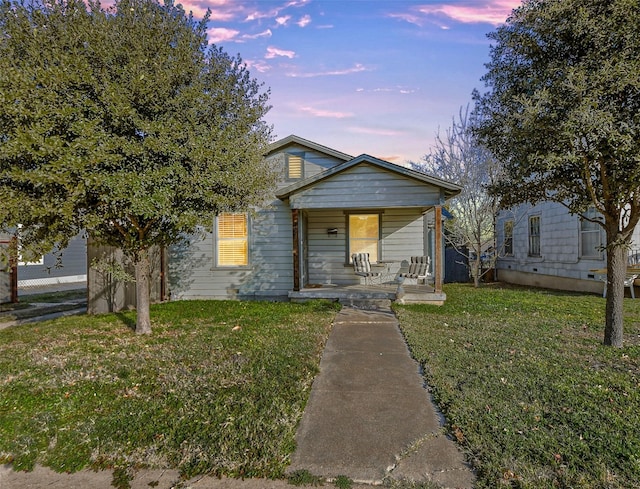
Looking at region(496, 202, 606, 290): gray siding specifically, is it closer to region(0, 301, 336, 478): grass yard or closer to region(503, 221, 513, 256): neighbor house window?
region(503, 221, 513, 256): neighbor house window

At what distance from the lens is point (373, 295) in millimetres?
8984

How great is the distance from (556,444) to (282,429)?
80.1 inches

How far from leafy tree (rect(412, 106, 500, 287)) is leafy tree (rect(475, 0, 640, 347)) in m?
7.83

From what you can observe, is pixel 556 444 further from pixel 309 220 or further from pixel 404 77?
pixel 404 77

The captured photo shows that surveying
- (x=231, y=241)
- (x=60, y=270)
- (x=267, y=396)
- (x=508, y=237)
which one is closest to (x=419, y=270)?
(x=231, y=241)

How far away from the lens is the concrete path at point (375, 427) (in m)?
2.38

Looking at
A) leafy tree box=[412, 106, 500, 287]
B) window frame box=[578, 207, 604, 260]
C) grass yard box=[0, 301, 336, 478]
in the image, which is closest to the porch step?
grass yard box=[0, 301, 336, 478]

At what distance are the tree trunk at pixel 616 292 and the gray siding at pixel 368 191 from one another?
3.96 m

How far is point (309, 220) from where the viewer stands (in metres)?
11.0

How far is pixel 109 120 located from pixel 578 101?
230 inches

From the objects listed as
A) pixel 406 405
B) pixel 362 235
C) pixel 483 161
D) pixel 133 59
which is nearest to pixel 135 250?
pixel 133 59

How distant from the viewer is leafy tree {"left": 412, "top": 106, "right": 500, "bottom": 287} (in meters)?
13.4

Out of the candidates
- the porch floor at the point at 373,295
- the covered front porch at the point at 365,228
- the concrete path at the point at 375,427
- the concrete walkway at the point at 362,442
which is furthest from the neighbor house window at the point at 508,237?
the concrete walkway at the point at 362,442

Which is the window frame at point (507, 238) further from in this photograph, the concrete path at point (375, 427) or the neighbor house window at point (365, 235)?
the concrete path at point (375, 427)
